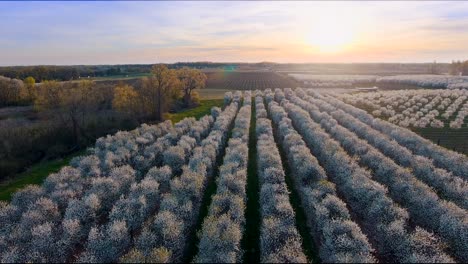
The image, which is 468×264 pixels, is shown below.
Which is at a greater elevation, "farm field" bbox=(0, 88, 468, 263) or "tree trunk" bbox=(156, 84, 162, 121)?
"tree trunk" bbox=(156, 84, 162, 121)

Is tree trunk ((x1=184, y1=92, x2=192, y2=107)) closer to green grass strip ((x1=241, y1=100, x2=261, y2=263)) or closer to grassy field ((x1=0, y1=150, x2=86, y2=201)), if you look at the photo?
grassy field ((x1=0, y1=150, x2=86, y2=201))

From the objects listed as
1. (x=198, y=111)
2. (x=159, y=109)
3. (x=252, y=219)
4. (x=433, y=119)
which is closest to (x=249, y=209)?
→ (x=252, y=219)

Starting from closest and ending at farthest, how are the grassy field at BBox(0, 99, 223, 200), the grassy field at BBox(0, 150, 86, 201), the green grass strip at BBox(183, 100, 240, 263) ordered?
the green grass strip at BBox(183, 100, 240, 263) < the grassy field at BBox(0, 150, 86, 201) < the grassy field at BBox(0, 99, 223, 200)

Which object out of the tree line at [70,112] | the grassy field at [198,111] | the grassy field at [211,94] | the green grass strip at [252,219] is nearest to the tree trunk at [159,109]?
the tree line at [70,112]

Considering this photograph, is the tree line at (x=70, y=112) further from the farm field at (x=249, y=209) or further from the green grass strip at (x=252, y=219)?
the green grass strip at (x=252, y=219)

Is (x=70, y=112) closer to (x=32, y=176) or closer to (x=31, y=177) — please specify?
(x=32, y=176)

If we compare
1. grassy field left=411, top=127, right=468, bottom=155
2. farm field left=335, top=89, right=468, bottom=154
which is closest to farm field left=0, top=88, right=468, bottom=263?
grassy field left=411, top=127, right=468, bottom=155

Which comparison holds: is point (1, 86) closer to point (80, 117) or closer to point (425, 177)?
point (80, 117)

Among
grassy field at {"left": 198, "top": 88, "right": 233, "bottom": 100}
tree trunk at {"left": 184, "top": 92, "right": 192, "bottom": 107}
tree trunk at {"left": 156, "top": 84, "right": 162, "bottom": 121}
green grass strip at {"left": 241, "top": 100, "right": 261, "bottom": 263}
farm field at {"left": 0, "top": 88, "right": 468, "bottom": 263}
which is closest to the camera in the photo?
farm field at {"left": 0, "top": 88, "right": 468, "bottom": 263}

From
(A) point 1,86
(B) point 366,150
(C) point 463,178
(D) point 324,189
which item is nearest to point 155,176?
(D) point 324,189
